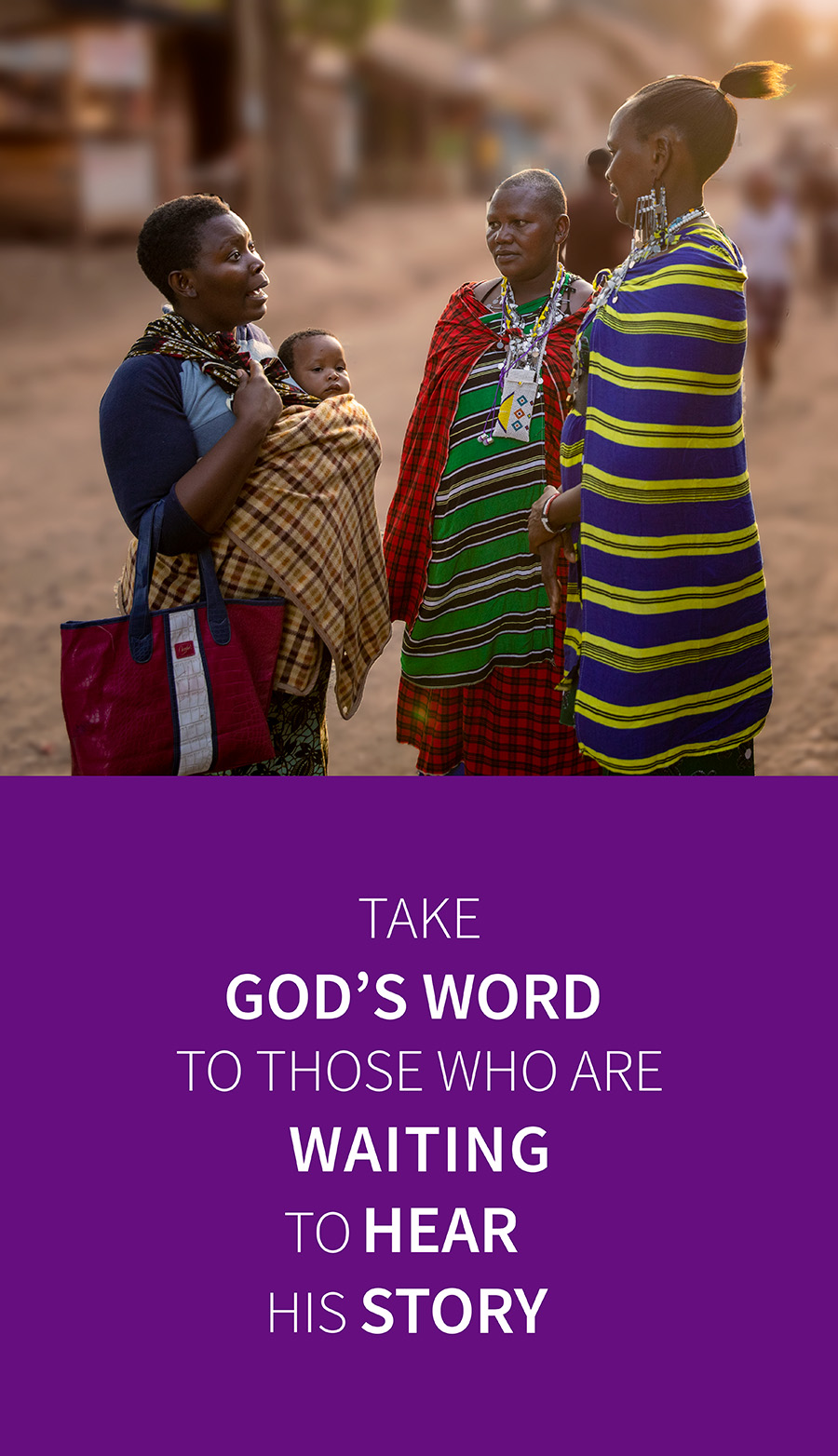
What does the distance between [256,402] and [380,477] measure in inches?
211

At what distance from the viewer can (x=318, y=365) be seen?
249cm

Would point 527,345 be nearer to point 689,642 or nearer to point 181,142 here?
point 689,642

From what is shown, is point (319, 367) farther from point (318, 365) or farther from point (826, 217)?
point (826, 217)

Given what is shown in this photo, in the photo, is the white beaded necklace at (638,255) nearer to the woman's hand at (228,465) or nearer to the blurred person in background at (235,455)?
the blurred person in background at (235,455)

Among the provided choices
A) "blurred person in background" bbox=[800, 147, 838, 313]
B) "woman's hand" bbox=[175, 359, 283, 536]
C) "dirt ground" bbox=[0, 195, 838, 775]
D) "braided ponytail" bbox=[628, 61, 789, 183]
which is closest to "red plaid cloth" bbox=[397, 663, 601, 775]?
"woman's hand" bbox=[175, 359, 283, 536]

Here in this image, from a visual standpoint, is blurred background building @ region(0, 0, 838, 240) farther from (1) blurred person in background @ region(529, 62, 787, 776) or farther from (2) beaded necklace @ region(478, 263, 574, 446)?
(1) blurred person in background @ region(529, 62, 787, 776)

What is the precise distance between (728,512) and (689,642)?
251 mm

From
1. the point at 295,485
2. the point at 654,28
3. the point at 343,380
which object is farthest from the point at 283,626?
the point at 654,28

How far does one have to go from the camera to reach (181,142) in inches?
688

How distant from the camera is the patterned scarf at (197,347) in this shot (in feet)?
7.35

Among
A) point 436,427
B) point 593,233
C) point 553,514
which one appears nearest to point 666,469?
point 553,514

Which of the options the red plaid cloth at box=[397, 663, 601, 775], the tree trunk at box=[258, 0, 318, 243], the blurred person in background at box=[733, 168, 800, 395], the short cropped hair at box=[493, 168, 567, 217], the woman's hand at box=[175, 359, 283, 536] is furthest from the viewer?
the tree trunk at box=[258, 0, 318, 243]

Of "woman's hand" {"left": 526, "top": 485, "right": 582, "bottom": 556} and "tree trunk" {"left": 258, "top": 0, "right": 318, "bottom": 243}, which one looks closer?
"woman's hand" {"left": 526, "top": 485, "right": 582, "bottom": 556}

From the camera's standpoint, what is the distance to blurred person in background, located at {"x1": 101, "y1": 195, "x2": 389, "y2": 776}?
2.22 m
